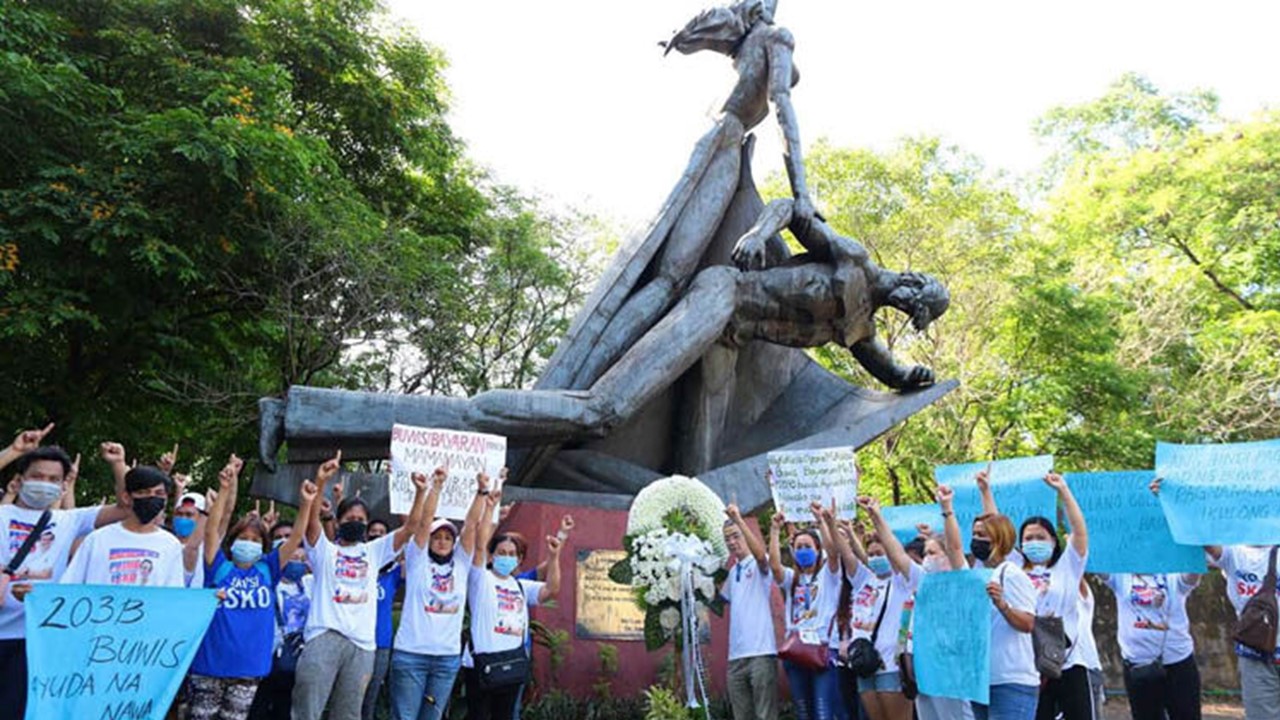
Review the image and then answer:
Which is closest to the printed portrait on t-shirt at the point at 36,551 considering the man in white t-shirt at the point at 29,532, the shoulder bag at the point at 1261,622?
the man in white t-shirt at the point at 29,532

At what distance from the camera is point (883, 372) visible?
36.8 feet

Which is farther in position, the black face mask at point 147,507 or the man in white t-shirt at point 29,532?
the black face mask at point 147,507

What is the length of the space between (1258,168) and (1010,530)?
23467mm

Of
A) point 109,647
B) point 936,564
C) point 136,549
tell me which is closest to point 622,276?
point 936,564

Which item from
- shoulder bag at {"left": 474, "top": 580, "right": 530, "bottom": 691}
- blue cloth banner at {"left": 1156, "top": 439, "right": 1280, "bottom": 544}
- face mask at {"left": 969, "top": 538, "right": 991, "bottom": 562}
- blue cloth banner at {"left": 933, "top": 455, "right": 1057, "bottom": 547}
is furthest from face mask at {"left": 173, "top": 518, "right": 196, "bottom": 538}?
blue cloth banner at {"left": 1156, "top": 439, "right": 1280, "bottom": 544}

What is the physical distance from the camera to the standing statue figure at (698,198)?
33.1 ft

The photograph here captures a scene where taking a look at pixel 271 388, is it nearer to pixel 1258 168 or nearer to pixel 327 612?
pixel 327 612

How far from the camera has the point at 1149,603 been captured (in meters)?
7.18

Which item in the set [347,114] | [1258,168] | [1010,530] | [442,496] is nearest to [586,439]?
[442,496]

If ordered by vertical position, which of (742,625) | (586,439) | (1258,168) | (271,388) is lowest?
(742,625)

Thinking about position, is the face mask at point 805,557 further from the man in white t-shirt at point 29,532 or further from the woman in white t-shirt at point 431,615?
the man in white t-shirt at point 29,532

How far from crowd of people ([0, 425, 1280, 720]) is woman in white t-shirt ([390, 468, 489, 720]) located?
14 millimetres

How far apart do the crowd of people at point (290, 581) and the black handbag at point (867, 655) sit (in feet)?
6.94

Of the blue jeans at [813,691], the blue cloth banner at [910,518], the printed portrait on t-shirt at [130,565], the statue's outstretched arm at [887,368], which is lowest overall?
the blue jeans at [813,691]
